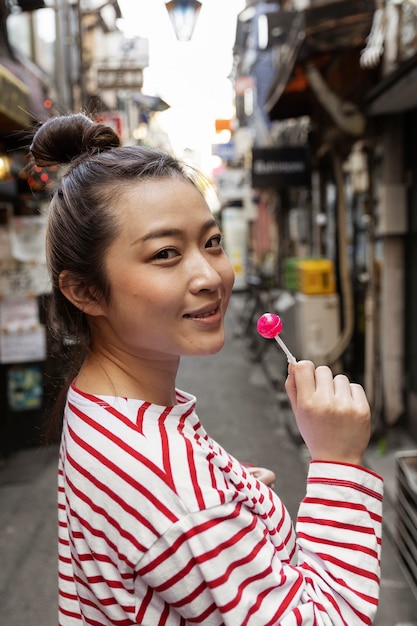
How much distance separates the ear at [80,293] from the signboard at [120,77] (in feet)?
33.0

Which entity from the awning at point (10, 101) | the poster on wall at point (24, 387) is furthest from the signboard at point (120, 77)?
the poster on wall at point (24, 387)

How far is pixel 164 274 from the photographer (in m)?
1.24

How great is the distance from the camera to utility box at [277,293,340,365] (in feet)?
27.3

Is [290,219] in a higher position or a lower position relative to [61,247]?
higher

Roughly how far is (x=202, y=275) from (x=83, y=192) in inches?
15.0

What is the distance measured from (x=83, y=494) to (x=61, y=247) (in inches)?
24.1

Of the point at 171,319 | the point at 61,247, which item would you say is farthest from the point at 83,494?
the point at 61,247

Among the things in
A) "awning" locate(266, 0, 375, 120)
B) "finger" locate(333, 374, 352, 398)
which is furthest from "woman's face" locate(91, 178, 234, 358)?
"awning" locate(266, 0, 375, 120)

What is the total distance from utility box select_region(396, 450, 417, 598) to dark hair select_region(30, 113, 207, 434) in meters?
3.12

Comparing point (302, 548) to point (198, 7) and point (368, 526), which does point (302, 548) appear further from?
point (198, 7)

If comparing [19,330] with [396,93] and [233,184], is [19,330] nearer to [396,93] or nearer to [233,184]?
[396,93]

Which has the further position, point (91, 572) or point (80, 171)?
point (80, 171)

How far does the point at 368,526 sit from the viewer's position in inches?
48.5

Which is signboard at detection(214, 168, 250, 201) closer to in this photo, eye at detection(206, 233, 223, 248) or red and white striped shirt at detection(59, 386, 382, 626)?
eye at detection(206, 233, 223, 248)
